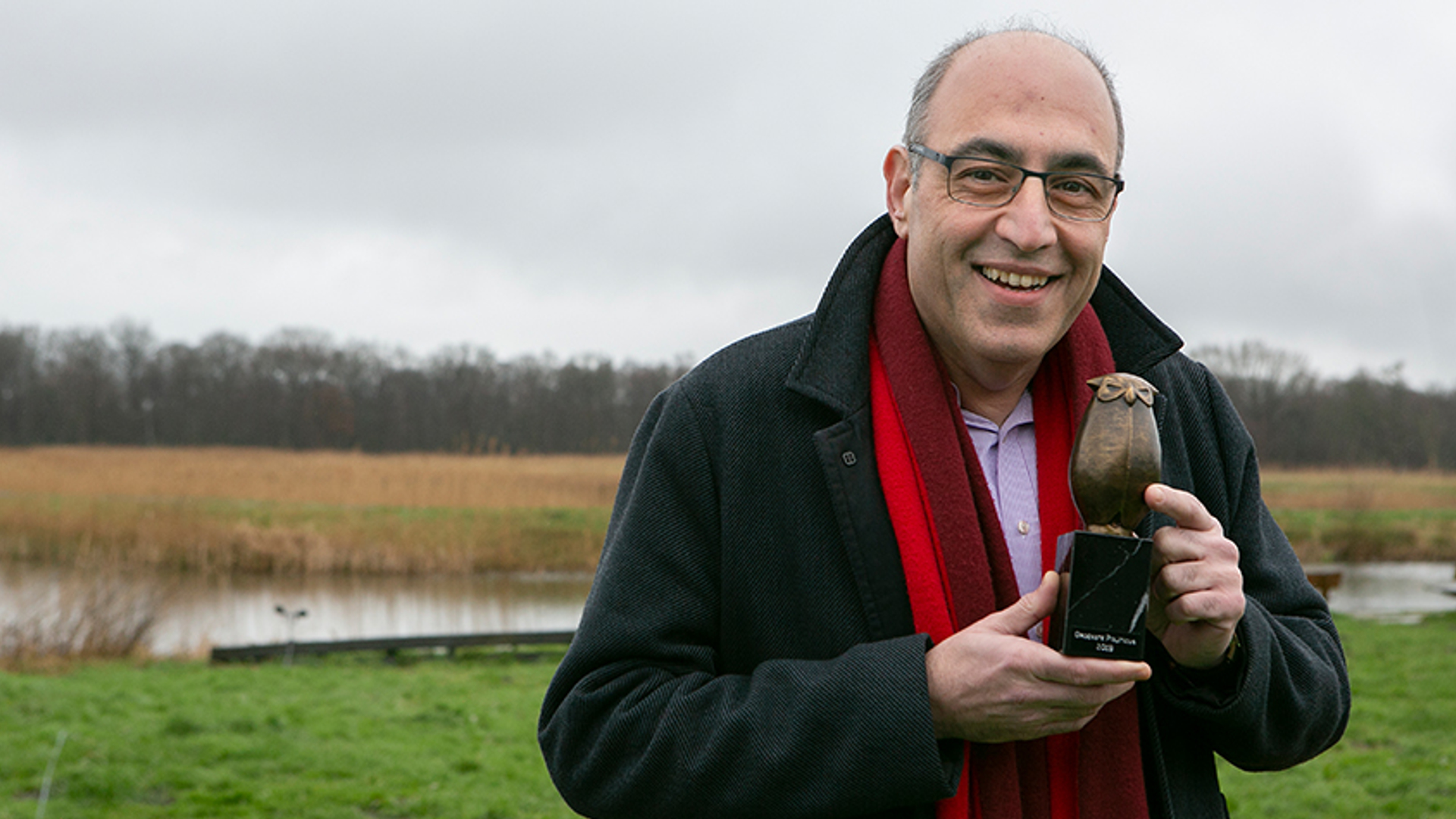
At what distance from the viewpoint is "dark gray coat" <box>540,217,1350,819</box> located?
5.06 feet

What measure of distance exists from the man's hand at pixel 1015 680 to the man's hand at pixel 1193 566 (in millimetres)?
140

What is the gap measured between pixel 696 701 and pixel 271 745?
7560 millimetres

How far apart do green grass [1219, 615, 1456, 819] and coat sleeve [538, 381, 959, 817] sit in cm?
563

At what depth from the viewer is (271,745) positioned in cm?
801

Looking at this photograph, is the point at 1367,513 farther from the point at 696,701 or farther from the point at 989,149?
the point at 696,701

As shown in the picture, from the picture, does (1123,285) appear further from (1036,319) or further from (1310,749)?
(1310,749)

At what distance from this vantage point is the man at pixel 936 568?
1.52m

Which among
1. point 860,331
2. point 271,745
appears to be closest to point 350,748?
point 271,745

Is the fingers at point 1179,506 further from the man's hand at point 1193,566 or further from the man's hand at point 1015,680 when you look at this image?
the man's hand at point 1015,680

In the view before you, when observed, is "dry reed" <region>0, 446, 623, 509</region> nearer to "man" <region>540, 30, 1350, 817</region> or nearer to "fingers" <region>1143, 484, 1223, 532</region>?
"man" <region>540, 30, 1350, 817</region>

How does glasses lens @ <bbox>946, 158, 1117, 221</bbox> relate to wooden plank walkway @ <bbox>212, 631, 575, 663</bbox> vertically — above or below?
above

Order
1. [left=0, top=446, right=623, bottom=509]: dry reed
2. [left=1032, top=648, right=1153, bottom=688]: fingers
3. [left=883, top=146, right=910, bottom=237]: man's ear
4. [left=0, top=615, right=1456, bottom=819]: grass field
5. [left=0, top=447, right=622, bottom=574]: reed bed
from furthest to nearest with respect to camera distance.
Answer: [left=0, top=446, right=623, bottom=509]: dry reed, [left=0, top=447, right=622, bottom=574]: reed bed, [left=0, top=615, right=1456, bottom=819]: grass field, [left=883, top=146, right=910, bottom=237]: man's ear, [left=1032, top=648, right=1153, bottom=688]: fingers

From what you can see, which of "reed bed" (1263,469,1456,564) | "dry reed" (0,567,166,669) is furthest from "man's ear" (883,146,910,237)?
"reed bed" (1263,469,1456,564)

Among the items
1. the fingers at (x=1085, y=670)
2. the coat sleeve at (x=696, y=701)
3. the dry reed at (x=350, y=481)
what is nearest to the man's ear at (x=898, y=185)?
the coat sleeve at (x=696, y=701)
